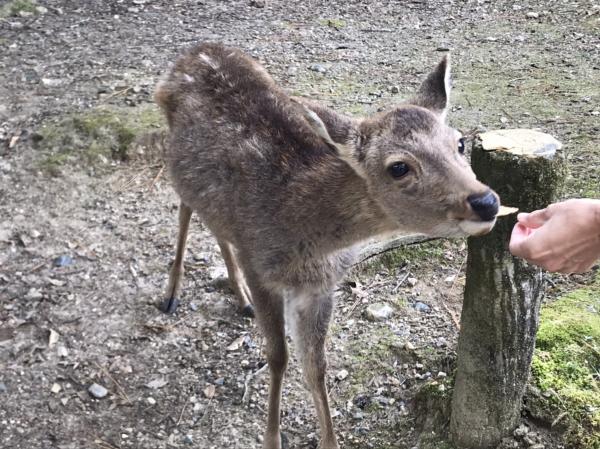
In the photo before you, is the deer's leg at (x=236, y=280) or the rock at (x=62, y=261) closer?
the deer's leg at (x=236, y=280)

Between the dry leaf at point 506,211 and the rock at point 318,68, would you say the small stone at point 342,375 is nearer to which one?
the dry leaf at point 506,211

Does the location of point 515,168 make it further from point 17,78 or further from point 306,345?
point 17,78

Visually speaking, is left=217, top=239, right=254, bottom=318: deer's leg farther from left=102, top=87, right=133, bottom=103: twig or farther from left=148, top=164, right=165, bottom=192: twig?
left=102, top=87, right=133, bottom=103: twig

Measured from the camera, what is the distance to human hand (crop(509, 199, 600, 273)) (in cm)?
270

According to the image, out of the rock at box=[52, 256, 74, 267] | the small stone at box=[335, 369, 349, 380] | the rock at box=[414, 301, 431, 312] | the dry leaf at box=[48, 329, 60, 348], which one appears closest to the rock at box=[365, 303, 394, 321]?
the rock at box=[414, 301, 431, 312]

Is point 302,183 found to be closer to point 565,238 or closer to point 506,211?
point 506,211

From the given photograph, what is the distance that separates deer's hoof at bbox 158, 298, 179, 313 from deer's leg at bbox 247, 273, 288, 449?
1.24 meters

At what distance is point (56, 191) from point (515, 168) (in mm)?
4265

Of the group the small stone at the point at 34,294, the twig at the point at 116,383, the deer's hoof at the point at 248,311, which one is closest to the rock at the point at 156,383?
the twig at the point at 116,383

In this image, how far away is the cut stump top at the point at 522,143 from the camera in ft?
10.3

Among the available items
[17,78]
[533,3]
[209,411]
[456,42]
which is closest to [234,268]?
[209,411]

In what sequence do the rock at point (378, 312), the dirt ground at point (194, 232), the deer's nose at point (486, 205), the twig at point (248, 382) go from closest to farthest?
1. the deer's nose at point (486, 205)
2. the dirt ground at point (194, 232)
3. the twig at point (248, 382)
4. the rock at point (378, 312)

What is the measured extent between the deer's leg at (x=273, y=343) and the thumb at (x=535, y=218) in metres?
1.64

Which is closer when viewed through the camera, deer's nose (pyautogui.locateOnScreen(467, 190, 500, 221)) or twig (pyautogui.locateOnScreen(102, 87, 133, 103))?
deer's nose (pyautogui.locateOnScreen(467, 190, 500, 221))
